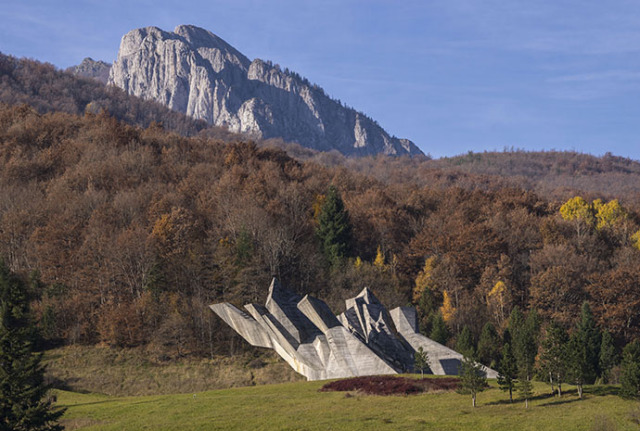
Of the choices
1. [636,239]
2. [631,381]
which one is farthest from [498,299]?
[631,381]

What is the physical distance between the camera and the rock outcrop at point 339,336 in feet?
134

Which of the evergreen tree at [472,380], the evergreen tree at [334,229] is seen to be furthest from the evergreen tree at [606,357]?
the evergreen tree at [334,229]

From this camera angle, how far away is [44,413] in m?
25.8

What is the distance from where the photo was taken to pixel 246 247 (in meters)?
62.6

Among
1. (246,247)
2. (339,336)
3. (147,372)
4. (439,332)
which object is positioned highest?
(246,247)

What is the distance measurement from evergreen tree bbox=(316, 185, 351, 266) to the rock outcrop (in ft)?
71.8

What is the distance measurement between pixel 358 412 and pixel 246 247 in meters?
34.9

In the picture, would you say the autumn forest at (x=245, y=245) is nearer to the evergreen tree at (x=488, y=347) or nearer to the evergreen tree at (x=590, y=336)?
the evergreen tree at (x=488, y=347)

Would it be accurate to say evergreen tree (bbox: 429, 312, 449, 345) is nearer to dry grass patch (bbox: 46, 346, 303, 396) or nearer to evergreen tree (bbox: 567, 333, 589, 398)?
dry grass patch (bbox: 46, 346, 303, 396)

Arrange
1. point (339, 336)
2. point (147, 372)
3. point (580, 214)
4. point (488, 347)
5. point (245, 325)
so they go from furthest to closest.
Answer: point (580, 214)
point (488, 347)
point (147, 372)
point (245, 325)
point (339, 336)

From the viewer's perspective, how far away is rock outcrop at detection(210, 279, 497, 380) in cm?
4091

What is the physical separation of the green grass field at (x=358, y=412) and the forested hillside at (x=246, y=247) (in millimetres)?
19800

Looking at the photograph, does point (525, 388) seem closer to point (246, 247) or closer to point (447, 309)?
point (447, 309)

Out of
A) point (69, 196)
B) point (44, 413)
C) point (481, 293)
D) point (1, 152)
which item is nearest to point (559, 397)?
point (44, 413)
